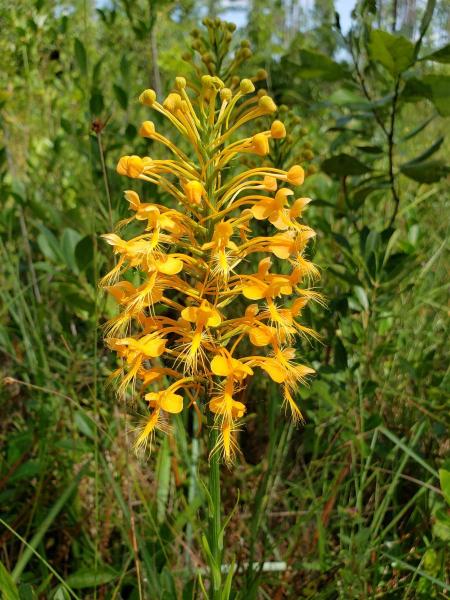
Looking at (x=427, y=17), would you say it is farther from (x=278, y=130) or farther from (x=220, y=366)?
(x=220, y=366)

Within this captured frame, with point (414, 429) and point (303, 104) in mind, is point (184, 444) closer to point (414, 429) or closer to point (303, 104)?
point (414, 429)

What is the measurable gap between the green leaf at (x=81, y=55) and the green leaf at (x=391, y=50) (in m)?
0.97

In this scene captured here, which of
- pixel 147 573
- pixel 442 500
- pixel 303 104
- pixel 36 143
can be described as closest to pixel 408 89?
pixel 303 104

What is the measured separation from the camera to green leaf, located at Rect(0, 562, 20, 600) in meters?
1.18

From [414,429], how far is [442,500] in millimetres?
262

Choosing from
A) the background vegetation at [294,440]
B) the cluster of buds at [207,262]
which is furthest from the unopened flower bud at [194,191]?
the background vegetation at [294,440]

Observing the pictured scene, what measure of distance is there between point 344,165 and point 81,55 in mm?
956

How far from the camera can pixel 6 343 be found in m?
2.35

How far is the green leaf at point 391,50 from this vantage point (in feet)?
5.56

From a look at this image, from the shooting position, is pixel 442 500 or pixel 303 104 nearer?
pixel 442 500

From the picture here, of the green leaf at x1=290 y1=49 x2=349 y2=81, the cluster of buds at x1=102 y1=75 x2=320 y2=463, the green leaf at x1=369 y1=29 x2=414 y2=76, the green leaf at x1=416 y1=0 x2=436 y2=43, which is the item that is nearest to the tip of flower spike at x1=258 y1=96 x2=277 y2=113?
the cluster of buds at x1=102 y1=75 x2=320 y2=463

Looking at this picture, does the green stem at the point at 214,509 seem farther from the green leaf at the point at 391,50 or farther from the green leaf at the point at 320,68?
the green leaf at the point at 320,68

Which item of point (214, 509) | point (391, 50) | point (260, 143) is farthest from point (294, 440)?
point (260, 143)

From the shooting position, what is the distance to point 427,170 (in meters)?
1.90
